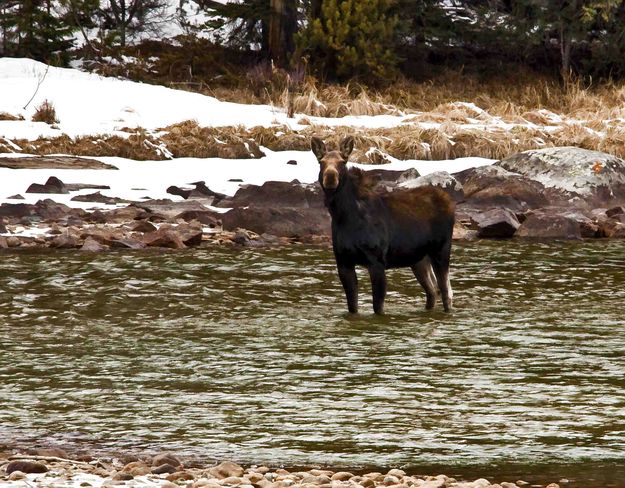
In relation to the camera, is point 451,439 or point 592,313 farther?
point 592,313

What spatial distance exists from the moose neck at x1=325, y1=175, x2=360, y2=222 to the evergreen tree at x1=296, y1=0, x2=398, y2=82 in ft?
62.6

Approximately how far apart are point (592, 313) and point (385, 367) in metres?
3.28

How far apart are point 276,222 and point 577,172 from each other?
6.41 m

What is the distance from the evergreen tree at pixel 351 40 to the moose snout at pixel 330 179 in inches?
768

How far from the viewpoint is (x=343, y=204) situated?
12.6 metres

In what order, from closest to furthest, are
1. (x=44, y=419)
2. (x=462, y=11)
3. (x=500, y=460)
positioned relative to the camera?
1. (x=500, y=460)
2. (x=44, y=419)
3. (x=462, y=11)

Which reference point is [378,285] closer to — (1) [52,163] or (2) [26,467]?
(2) [26,467]

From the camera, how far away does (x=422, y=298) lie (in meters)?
14.1

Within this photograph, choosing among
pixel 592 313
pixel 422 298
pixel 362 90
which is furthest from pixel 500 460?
pixel 362 90

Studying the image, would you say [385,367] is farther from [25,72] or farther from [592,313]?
[25,72]

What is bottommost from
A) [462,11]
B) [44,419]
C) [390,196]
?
[44,419]

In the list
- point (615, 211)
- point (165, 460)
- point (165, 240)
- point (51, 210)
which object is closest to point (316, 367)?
point (165, 460)

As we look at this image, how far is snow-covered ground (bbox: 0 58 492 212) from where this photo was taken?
921 inches

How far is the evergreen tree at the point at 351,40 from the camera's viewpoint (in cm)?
3145
